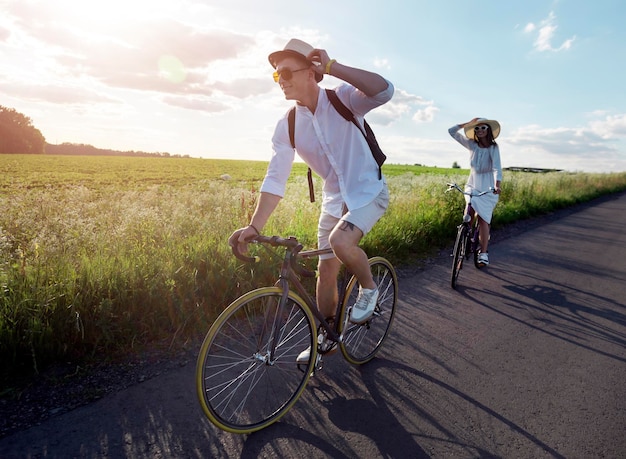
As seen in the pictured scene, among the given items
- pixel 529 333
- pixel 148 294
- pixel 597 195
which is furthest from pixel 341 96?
pixel 597 195

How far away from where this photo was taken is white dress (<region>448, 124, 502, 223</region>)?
21.9 ft

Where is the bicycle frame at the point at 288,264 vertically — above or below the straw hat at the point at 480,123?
below

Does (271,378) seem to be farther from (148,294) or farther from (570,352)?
(570,352)

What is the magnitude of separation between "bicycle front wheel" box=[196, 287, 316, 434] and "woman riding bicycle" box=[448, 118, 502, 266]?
181 inches

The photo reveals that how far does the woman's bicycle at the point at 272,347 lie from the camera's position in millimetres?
2584

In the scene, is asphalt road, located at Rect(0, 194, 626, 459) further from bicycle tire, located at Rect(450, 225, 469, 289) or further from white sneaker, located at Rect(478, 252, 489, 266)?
white sneaker, located at Rect(478, 252, 489, 266)

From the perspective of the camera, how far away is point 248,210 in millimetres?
6543

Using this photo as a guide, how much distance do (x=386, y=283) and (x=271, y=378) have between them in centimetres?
138

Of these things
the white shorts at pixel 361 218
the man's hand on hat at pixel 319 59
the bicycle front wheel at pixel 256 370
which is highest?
the man's hand on hat at pixel 319 59

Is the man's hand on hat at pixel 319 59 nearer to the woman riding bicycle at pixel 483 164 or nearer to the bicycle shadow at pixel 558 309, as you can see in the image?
the bicycle shadow at pixel 558 309

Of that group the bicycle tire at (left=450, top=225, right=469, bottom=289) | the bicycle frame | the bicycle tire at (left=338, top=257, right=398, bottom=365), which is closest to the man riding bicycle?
the bicycle frame

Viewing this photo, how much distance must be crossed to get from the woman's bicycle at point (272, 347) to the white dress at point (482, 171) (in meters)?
3.57

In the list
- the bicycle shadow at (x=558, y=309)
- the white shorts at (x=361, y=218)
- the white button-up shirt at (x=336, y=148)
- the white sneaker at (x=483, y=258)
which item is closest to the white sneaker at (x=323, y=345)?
Answer: the white shorts at (x=361, y=218)

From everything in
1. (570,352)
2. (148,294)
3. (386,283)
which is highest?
(386,283)
